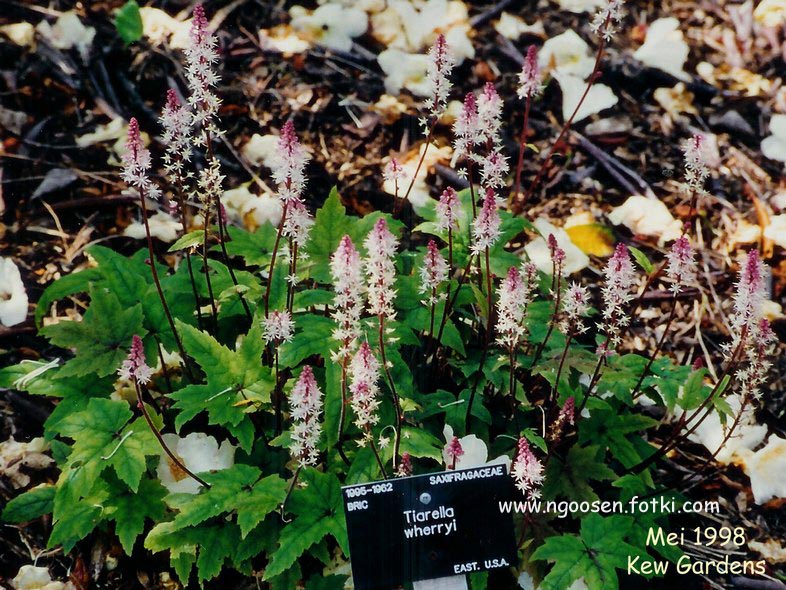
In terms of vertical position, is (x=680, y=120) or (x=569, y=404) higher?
(x=680, y=120)

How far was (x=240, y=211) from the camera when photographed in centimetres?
413

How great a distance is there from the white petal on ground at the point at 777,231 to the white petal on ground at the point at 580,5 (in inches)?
80.0

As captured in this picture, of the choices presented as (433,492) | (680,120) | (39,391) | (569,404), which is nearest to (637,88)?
(680,120)

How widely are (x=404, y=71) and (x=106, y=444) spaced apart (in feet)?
10.1

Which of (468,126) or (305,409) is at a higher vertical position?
(468,126)

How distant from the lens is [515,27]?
17.5 ft

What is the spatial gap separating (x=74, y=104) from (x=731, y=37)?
439cm

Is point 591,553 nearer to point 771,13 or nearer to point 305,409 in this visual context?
point 305,409

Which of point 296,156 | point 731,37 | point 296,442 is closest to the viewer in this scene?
point 296,156

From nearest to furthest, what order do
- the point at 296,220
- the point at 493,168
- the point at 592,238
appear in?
1. the point at 296,220
2. the point at 493,168
3. the point at 592,238

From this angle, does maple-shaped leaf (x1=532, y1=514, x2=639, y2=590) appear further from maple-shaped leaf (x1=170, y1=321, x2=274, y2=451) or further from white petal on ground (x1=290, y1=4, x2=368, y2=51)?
white petal on ground (x1=290, y1=4, x2=368, y2=51)

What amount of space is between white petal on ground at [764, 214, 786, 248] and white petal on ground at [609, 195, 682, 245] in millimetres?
470

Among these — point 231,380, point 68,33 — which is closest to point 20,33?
point 68,33

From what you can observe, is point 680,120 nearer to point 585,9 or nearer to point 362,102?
point 585,9
